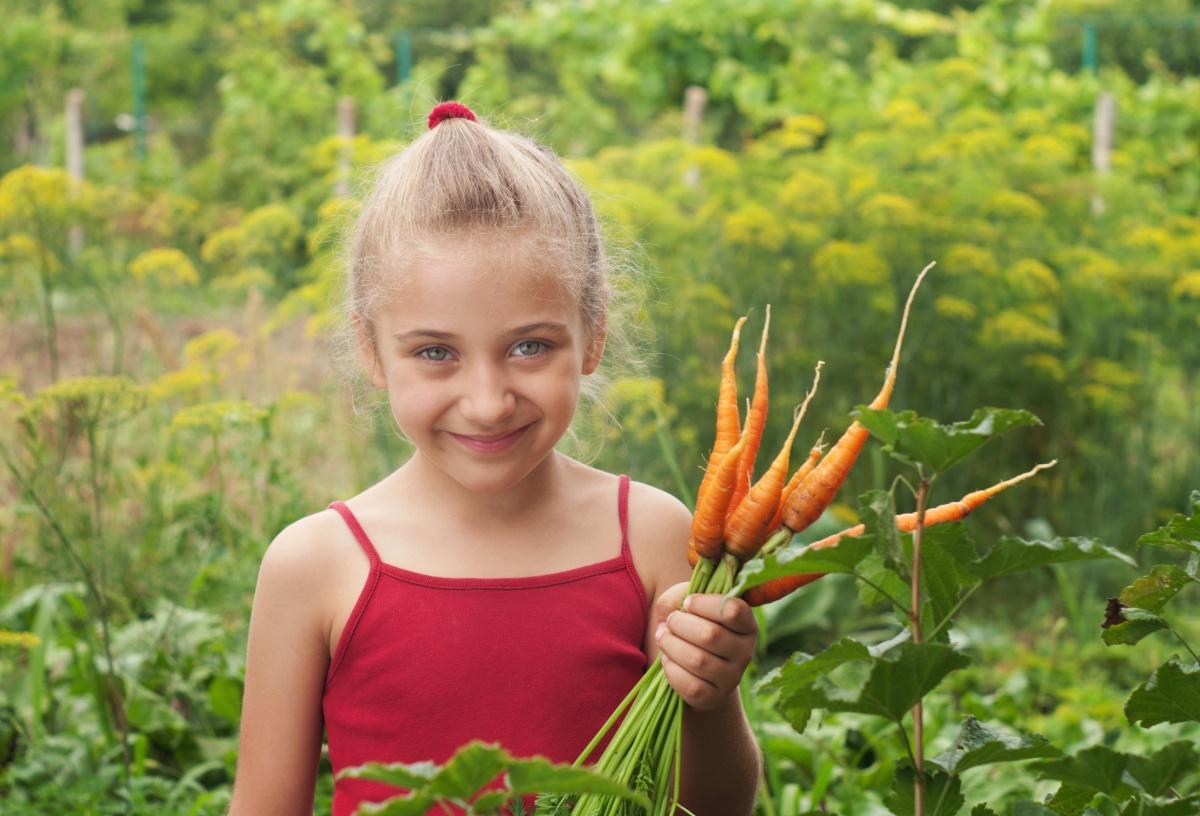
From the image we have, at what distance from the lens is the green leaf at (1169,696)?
108 cm

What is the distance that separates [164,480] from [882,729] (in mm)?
2010

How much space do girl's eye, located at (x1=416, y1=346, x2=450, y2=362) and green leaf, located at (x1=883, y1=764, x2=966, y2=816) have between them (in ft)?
2.32

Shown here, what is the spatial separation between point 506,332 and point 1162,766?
83 centimetres

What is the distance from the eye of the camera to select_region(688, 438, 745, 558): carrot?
4.54 feet

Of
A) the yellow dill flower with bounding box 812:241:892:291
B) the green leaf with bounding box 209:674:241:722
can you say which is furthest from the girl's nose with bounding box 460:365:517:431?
the yellow dill flower with bounding box 812:241:892:291

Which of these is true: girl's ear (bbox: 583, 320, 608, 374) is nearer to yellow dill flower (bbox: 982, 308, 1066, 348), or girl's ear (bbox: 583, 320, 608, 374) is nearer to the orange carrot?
the orange carrot

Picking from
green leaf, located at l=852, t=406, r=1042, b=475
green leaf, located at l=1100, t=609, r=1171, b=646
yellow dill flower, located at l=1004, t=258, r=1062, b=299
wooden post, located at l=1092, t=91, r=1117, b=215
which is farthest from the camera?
wooden post, located at l=1092, t=91, r=1117, b=215

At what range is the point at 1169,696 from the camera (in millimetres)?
1095

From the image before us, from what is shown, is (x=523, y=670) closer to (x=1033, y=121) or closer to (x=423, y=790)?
(x=423, y=790)

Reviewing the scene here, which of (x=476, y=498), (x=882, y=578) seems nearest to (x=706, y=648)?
(x=882, y=578)

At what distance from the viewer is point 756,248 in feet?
16.3

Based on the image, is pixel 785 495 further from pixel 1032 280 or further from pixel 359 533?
pixel 1032 280

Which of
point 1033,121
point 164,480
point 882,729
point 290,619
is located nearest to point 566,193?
point 290,619

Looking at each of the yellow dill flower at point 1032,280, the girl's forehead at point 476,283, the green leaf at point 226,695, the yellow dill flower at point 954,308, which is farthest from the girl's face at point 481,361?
the yellow dill flower at point 1032,280
